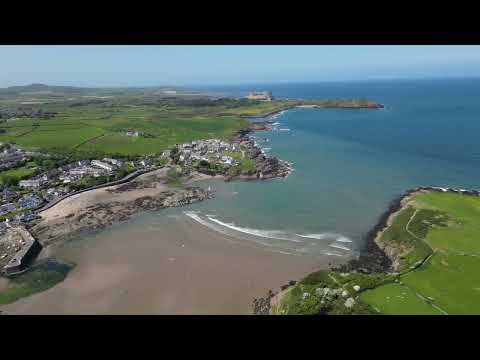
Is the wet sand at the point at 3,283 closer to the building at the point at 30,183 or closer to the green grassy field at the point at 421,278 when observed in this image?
the green grassy field at the point at 421,278

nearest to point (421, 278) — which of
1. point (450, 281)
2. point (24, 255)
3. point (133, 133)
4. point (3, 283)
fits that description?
point (450, 281)

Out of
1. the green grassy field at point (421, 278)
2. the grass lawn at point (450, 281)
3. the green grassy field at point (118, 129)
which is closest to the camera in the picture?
the green grassy field at point (421, 278)

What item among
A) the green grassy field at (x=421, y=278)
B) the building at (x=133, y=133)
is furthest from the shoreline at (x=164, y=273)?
the building at (x=133, y=133)

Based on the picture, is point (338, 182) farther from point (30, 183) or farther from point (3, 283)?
point (30, 183)

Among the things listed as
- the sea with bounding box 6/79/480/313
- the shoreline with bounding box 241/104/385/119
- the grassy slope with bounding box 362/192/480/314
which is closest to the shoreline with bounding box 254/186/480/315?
the sea with bounding box 6/79/480/313

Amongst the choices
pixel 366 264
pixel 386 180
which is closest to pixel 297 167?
pixel 386 180
